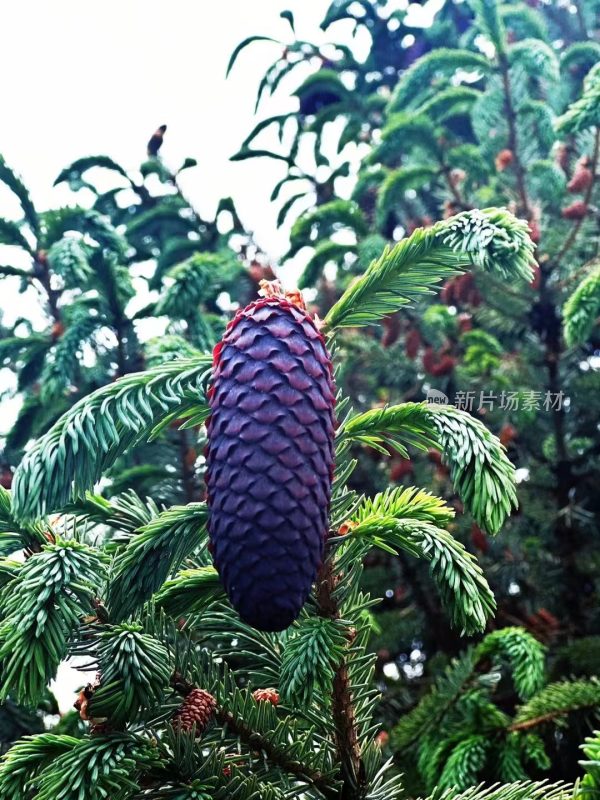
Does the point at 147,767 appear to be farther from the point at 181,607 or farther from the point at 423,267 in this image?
the point at 423,267

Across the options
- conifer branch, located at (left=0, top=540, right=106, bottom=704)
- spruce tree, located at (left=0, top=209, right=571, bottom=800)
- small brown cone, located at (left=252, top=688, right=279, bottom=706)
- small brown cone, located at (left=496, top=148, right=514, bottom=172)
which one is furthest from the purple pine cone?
small brown cone, located at (left=496, top=148, right=514, bottom=172)

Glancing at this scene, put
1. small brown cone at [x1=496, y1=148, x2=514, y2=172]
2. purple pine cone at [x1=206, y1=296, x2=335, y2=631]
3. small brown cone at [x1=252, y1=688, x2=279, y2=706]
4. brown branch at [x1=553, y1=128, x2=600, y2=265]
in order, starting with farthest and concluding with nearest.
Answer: small brown cone at [x1=496, y1=148, x2=514, y2=172], brown branch at [x1=553, y1=128, x2=600, y2=265], small brown cone at [x1=252, y1=688, x2=279, y2=706], purple pine cone at [x1=206, y1=296, x2=335, y2=631]

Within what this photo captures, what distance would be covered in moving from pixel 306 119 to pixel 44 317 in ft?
4.80

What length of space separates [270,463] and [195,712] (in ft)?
0.94

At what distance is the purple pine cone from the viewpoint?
0.70 m

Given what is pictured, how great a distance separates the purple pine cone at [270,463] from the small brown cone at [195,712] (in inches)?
6.8

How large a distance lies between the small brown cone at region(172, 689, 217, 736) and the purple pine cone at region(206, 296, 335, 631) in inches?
6.8

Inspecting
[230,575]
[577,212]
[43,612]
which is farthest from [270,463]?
[577,212]

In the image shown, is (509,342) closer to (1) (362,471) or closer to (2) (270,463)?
(1) (362,471)

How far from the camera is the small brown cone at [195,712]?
2.71 feet

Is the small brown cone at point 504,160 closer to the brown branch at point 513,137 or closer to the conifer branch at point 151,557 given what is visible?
the brown branch at point 513,137

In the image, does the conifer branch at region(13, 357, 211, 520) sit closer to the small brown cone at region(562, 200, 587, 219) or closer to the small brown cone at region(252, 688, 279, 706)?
the small brown cone at region(252, 688, 279, 706)

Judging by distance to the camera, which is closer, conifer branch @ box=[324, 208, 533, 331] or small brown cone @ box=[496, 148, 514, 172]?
conifer branch @ box=[324, 208, 533, 331]

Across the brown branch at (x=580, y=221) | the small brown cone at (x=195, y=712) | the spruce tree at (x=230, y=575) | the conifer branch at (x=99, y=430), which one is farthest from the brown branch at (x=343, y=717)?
the brown branch at (x=580, y=221)
